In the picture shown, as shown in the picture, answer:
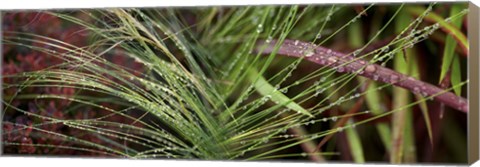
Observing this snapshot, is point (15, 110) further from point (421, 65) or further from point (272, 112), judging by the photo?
point (421, 65)

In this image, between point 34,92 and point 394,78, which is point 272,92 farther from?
point 34,92

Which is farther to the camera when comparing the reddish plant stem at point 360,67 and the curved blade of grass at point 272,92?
the curved blade of grass at point 272,92

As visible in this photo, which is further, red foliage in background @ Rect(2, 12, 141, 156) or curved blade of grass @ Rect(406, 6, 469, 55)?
red foliage in background @ Rect(2, 12, 141, 156)

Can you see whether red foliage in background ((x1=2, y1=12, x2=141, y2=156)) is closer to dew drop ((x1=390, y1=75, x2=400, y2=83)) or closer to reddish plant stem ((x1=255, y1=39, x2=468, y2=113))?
reddish plant stem ((x1=255, y1=39, x2=468, y2=113))

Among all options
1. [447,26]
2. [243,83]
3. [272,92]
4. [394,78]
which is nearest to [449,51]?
[447,26]

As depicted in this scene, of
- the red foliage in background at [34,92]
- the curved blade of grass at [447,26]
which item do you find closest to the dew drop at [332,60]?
the curved blade of grass at [447,26]

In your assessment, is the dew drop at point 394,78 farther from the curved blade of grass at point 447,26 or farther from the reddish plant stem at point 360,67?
the curved blade of grass at point 447,26

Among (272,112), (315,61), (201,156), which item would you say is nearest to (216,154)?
(201,156)

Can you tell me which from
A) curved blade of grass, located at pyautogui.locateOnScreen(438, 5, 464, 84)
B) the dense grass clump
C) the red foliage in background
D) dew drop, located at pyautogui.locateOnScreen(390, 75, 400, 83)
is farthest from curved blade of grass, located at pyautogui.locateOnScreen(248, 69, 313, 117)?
the red foliage in background
